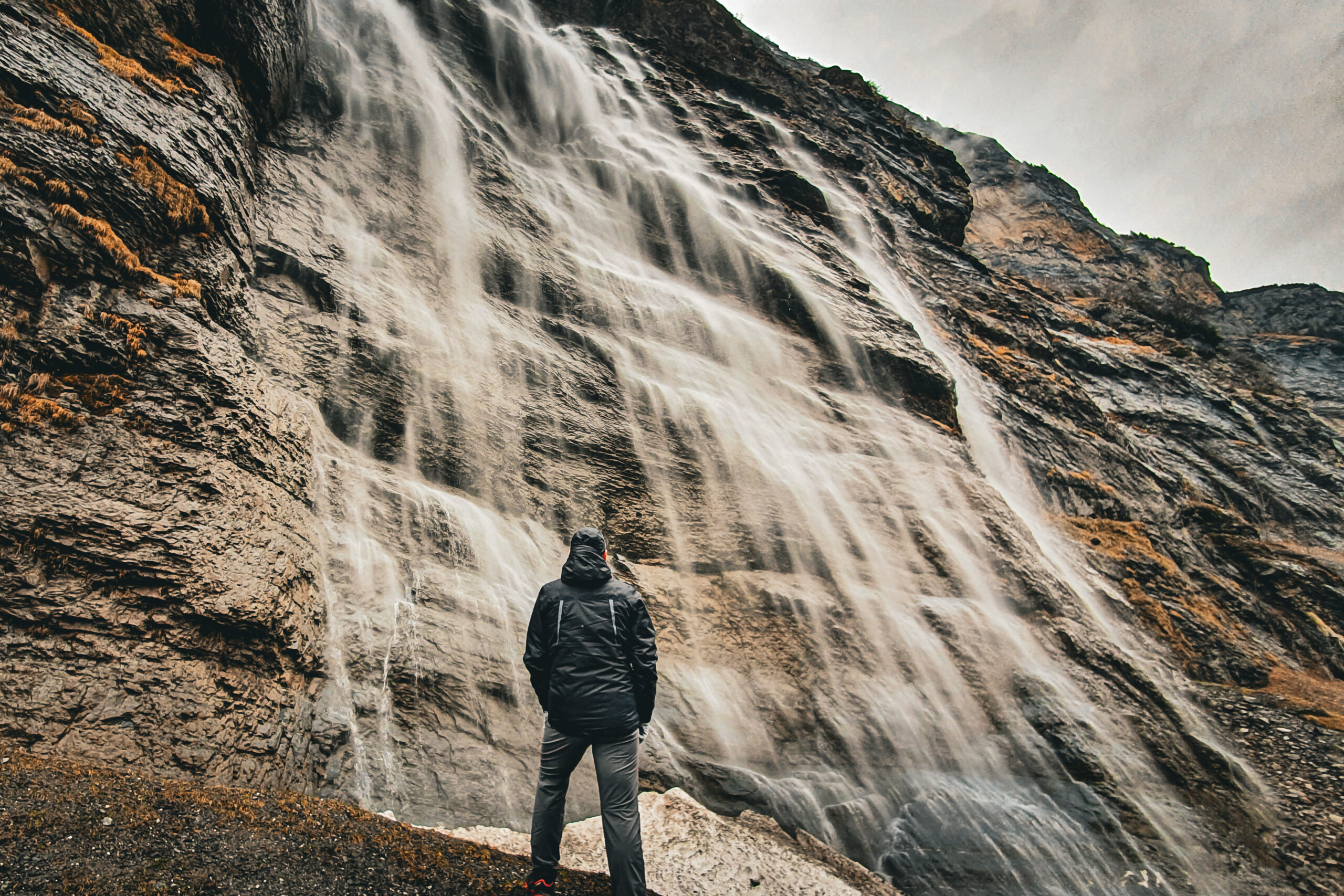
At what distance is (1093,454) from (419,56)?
18556 millimetres

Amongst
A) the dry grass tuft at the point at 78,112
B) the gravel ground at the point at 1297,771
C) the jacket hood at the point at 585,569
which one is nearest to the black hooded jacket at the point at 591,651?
the jacket hood at the point at 585,569

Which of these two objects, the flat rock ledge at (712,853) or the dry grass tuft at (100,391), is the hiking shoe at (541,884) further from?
the dry grass tuft at (100,391)

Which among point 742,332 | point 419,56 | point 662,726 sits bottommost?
point 662,726

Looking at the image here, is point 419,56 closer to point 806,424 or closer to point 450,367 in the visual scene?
point 450,367

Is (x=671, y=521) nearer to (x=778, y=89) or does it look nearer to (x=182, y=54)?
(x=182, y=54)

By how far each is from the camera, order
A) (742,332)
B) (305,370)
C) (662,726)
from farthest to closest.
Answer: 1. (742,332)
2. (305,370)
3. (662,726)

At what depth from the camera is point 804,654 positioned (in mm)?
7395

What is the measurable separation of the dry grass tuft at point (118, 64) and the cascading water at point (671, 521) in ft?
6.43

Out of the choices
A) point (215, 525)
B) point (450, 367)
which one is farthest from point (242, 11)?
point (215, 525)

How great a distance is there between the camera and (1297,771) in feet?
26.5

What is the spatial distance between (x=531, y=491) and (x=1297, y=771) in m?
10.8

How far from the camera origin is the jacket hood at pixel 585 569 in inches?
145

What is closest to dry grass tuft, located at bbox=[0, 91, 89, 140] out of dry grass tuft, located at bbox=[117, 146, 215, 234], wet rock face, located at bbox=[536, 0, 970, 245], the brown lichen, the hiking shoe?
dry grass tuft, located at bbox=[117, 146, 215, 234]

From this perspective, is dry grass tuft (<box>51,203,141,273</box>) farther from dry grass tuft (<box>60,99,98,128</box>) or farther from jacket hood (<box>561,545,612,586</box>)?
jacket hood (<box>561,545,612,586</box>)
